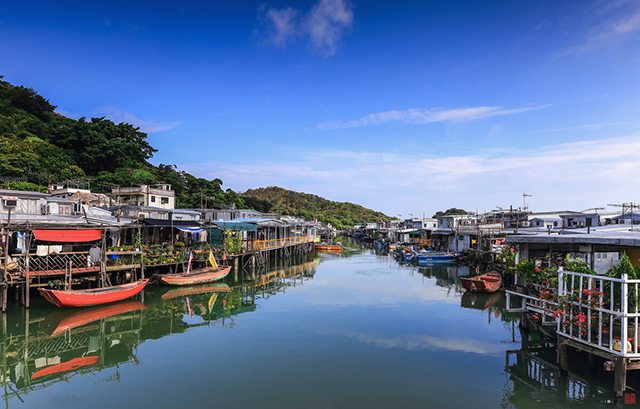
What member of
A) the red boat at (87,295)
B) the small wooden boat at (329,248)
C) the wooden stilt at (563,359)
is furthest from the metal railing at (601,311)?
the small wooden boat at (329,248)

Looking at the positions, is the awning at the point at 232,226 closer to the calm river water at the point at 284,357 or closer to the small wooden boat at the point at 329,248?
the calm river water at the point at 284,357

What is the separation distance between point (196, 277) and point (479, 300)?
17.8 m

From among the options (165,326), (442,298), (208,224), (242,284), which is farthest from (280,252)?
(165,326)

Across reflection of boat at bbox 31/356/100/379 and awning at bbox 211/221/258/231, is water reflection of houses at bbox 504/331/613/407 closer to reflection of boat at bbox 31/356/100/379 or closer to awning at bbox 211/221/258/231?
reflection of boat at bbox 31/356/100/379

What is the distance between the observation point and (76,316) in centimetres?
1614

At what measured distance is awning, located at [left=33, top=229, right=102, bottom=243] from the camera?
57.4ft

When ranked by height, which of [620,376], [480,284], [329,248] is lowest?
[329,248]

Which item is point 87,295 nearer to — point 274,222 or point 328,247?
point 274,222

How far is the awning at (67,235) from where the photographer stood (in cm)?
1748

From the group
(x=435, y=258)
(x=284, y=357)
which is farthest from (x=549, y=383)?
(x=435, y=258)

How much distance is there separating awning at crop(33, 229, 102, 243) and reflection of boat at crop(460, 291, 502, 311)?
67.4ft

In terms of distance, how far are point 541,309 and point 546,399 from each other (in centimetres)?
306

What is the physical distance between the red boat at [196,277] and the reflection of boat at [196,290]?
1.25 ft

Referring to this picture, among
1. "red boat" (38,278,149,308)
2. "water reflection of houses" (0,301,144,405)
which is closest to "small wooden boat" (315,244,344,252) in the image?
"red boat" (38,278,149,308)
